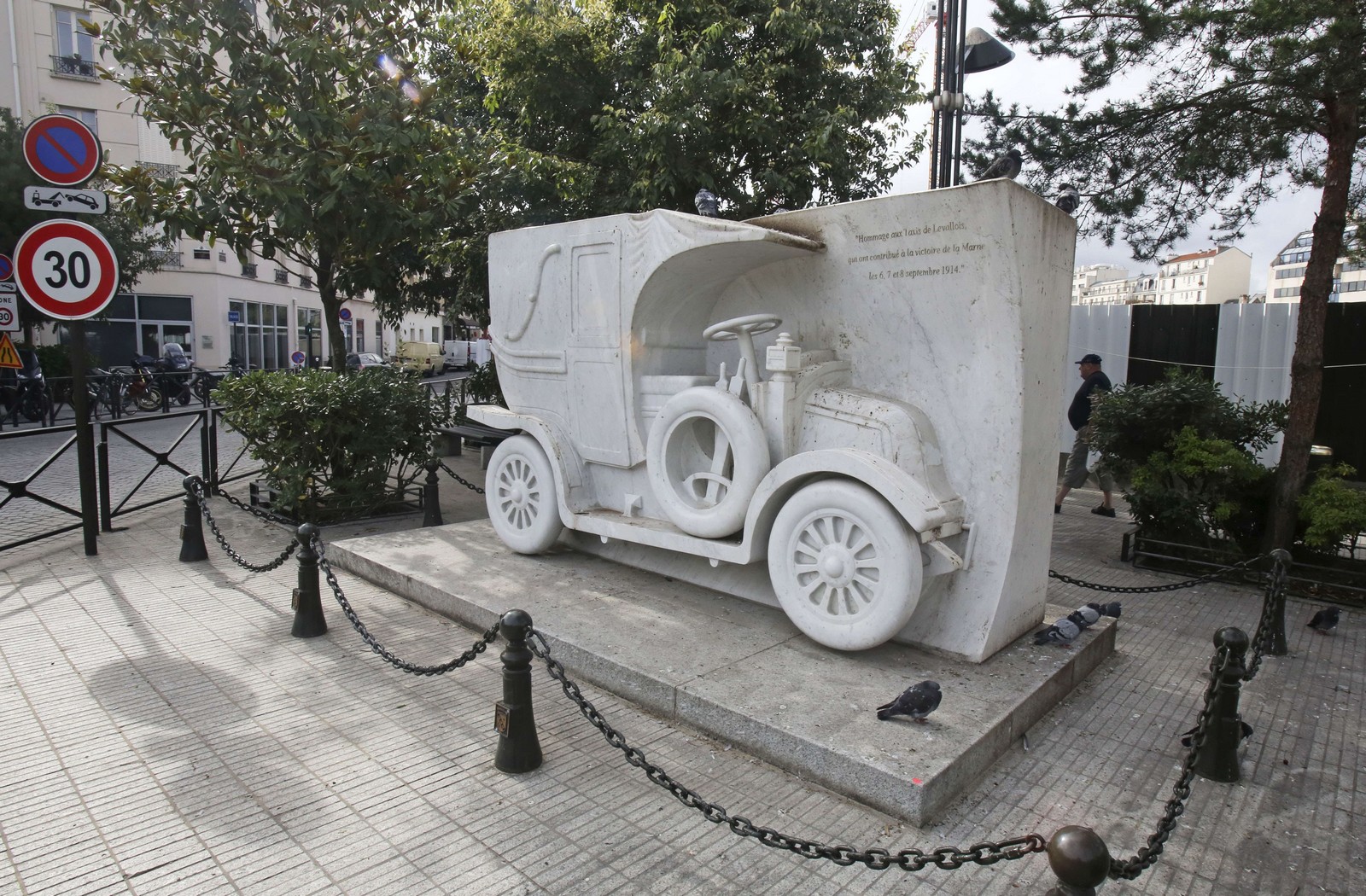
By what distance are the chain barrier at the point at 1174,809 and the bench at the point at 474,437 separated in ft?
25.4

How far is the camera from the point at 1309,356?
22.0 ft

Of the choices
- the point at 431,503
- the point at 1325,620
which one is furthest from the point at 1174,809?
the point at 431,503

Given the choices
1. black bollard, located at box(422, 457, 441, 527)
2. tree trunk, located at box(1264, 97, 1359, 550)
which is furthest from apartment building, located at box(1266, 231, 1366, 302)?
black bollard, located at box(422, 457, 441, 527)

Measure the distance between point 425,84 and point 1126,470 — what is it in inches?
321

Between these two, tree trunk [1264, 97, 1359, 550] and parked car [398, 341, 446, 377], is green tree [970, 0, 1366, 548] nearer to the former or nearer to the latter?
tree trunk [1264, 97, 1359, 550]

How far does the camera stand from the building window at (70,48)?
25.7 metres

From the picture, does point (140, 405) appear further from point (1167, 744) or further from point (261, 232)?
point (1167, 744)

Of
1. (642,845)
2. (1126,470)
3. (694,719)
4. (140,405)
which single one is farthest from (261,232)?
(140,405)

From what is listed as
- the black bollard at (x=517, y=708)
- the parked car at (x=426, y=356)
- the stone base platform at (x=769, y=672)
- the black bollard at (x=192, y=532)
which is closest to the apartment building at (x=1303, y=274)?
the stone base platform at (x=769, y=672)

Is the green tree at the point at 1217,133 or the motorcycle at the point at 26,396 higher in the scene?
the green tree at the point at 1217,133

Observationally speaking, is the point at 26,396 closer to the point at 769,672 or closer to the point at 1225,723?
the point at 769,672

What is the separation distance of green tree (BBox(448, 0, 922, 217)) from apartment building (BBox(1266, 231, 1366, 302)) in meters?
4.47

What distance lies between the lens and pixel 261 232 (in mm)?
9047

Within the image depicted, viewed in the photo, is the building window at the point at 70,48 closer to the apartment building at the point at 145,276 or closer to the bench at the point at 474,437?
the apartment building at the point at 145,276
